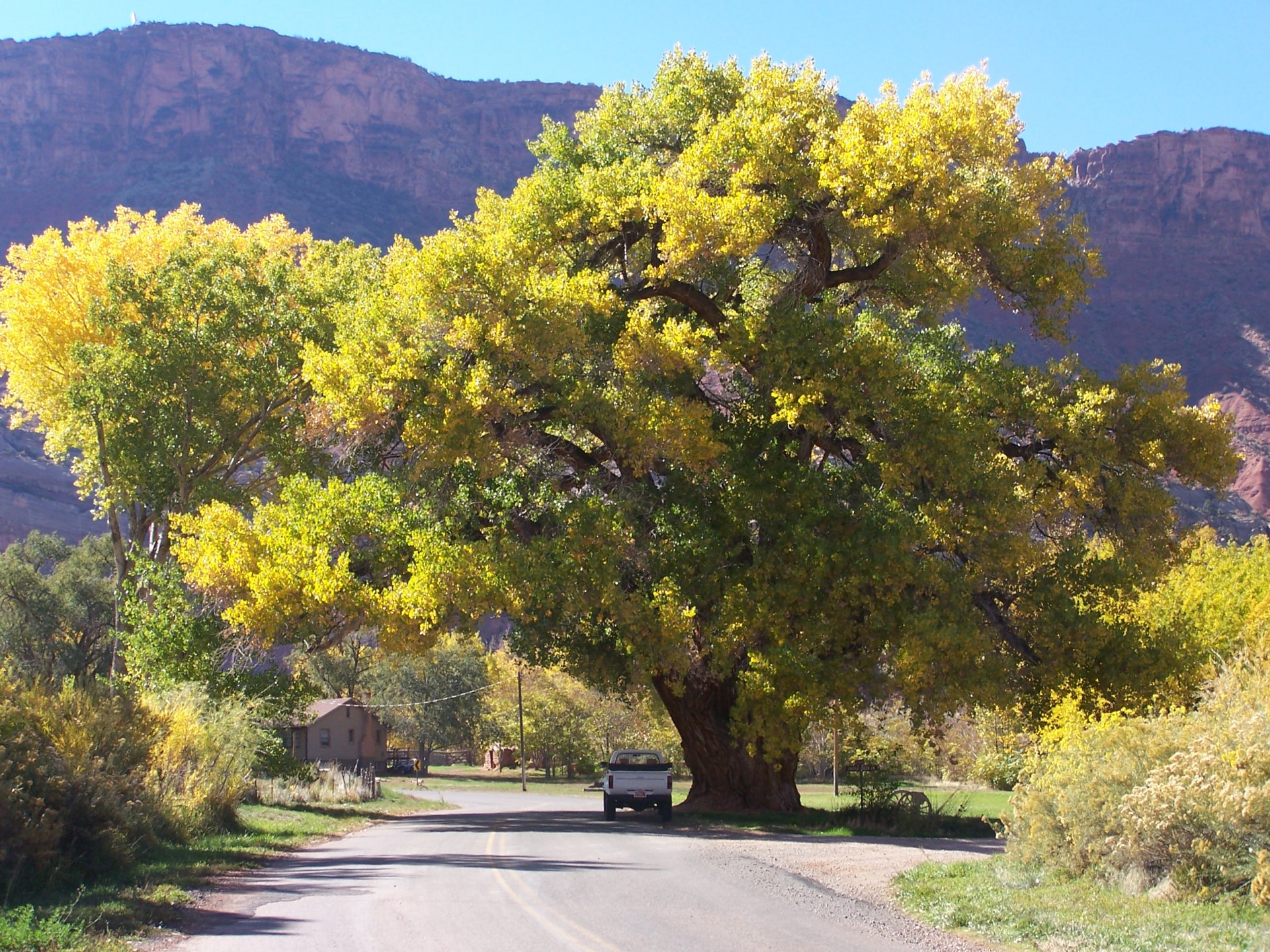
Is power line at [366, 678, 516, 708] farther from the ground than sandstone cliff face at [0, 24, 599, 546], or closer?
closer

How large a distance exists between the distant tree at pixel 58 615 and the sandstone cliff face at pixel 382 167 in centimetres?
8097

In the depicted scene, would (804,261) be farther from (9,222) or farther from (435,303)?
(9,222)

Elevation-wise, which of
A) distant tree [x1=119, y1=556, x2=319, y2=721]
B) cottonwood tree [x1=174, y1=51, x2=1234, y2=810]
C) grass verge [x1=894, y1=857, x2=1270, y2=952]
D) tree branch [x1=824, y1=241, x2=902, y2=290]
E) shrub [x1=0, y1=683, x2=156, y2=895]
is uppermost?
tree branch [x1=824, y1=241, x2=902, y2=290]

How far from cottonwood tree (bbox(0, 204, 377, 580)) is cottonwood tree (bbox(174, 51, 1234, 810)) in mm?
6072

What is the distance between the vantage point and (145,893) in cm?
1208

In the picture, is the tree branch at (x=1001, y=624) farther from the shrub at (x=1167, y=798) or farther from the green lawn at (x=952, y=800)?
the shrub at (x=1167, y=798)

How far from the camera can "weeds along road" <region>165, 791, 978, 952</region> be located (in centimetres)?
961

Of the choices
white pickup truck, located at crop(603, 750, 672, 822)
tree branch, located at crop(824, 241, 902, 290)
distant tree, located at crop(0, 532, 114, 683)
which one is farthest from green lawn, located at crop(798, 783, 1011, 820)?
distant tree, located at crop(0, 532, 114, 683)

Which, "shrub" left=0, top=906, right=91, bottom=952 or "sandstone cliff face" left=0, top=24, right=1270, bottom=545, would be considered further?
"sandstone cliff face" left=0, top=24, right=1270, bottom=545

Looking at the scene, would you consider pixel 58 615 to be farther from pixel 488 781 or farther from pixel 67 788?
pixel 67 788

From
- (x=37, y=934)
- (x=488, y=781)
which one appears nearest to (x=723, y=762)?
(x=37, y=934)

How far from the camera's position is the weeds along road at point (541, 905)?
9609mm

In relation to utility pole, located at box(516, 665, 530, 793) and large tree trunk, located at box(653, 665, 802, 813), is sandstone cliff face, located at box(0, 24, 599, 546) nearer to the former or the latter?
utility pole, located at box(516, 665, 530, 793)

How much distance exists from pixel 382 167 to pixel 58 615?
128341mm
